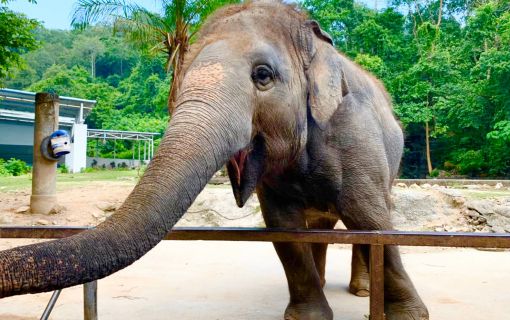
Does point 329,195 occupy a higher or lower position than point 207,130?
lower

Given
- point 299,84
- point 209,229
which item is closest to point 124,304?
point 209,229

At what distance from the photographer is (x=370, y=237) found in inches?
98.8

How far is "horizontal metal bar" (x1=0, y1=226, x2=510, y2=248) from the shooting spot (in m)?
2.36

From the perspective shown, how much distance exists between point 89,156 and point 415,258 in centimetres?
3149

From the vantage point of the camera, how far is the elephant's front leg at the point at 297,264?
323 centimetres

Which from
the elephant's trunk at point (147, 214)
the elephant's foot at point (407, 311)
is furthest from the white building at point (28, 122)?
the elephant's trunk at point (147, 214)

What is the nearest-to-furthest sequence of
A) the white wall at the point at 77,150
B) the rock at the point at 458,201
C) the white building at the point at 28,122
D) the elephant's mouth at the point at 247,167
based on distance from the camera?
the elephant's mouth at the point at 247,167 < the rock at the point at 458,201 < the white wall at the point at 77,150 < the white building at the point at 28,122

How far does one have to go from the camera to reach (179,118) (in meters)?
2.15

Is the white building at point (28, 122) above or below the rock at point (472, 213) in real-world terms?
above

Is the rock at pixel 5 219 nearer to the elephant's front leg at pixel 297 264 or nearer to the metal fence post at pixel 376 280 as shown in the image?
the elephant's front leg at pixel 297 264

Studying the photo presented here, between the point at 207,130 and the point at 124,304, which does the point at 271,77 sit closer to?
the point at 207,130

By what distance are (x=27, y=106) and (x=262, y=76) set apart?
3052 centimetres

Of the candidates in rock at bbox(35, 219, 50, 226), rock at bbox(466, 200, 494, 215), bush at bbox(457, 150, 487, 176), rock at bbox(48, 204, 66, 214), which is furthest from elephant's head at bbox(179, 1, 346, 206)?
bush at bbox(457, 150, 487, 176)

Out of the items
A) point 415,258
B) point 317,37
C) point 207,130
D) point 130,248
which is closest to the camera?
point 130,248
